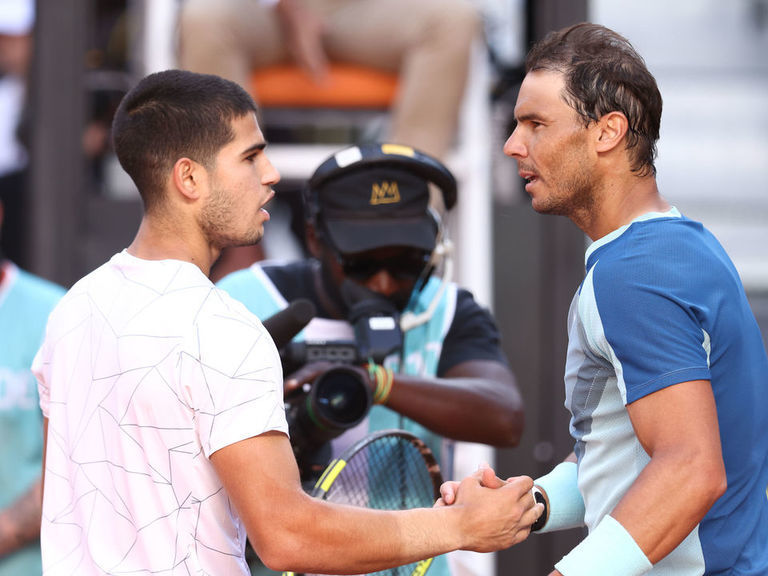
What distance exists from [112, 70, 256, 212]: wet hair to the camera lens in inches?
21.4

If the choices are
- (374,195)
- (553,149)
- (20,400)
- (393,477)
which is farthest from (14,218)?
(553,149)

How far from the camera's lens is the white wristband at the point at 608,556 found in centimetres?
175

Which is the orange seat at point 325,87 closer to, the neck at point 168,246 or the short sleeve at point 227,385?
the neck at point 168,246

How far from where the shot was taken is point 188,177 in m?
1.97

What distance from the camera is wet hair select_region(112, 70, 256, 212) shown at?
1974 mm

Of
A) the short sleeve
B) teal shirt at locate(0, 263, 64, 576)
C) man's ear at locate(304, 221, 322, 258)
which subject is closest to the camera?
the short sleeve

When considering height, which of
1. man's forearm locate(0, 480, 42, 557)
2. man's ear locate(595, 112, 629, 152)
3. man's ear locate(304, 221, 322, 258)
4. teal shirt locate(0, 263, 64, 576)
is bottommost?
man's forearm locate(0, 480, 42, 557)

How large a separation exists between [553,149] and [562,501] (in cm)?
69

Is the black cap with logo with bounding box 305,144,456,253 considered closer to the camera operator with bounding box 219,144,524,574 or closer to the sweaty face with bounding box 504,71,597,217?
the camera operator with bounding box 219,144,524,574

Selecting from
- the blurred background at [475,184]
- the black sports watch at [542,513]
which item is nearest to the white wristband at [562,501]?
the black sports watch at [542,513]

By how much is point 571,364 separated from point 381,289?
91 cm

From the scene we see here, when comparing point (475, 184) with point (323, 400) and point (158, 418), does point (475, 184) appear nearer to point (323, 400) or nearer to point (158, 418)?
point (323, 400)

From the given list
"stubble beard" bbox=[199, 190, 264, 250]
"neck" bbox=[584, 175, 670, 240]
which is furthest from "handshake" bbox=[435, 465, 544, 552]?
"stubble beard" bbox=[199, 190, 264, 250]

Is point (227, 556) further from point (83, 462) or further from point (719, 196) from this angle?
point (719, 196)
